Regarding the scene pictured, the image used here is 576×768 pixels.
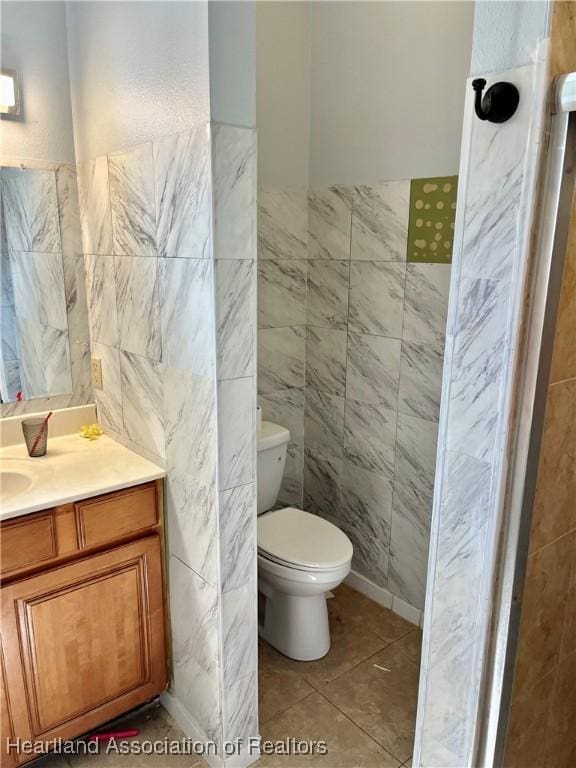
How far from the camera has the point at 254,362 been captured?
156 cm

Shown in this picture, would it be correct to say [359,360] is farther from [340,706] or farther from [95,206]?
[340,706]

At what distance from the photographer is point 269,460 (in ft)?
7.70

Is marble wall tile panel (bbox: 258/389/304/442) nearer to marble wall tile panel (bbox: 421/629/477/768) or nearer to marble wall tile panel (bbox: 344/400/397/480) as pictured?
marble wall tile panel (bbox: 344/400/397/480)

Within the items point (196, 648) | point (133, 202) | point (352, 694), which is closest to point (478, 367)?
point (133, 202)


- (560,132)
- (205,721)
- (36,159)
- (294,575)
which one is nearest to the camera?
(560,132)

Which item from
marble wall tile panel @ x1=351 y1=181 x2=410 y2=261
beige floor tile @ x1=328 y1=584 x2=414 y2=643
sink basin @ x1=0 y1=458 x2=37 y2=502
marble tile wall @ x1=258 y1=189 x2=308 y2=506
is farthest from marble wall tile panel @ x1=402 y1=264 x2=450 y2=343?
sink basin @ x1=0 y1=458 x2=37 y2=502

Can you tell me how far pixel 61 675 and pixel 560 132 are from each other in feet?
6.20

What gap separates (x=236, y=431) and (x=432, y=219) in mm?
1147

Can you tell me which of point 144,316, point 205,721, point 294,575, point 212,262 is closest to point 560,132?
point 212,262

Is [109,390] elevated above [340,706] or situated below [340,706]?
above

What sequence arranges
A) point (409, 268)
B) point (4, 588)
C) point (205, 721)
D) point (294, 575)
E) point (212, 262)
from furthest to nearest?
point (409, 268) → point (294, 575) → point (205, 721) → point (4, 588) → point (212, 262)

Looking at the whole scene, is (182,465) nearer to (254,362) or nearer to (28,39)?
(254,362)

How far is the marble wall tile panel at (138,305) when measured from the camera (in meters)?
1.71

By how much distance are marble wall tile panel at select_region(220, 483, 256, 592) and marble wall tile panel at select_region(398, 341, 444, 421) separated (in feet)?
2.97
